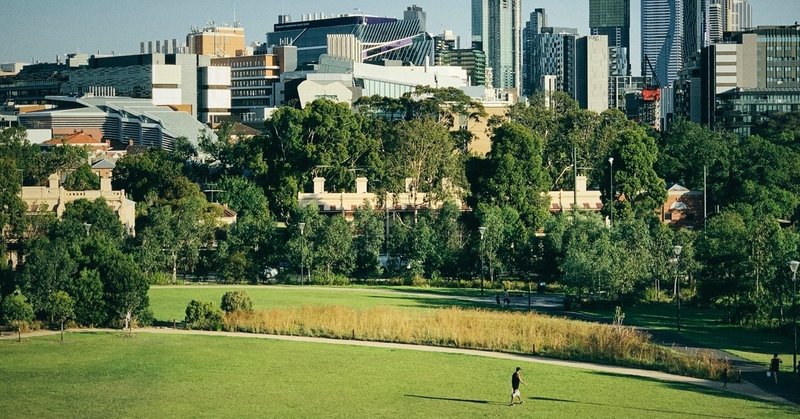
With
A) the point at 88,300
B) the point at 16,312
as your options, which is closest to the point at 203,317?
the point at 88,300

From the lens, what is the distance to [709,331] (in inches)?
2447

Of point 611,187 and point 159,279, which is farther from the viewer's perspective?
point 611,187

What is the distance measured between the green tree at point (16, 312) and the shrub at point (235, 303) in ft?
26.7

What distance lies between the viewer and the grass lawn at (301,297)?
226ft

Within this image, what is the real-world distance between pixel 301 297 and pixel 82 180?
3653 cm

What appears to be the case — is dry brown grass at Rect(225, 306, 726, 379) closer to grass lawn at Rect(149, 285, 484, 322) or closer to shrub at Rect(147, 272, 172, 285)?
grass lawn at Rect(149, 285, 484, 322)

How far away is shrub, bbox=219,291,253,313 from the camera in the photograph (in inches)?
2479

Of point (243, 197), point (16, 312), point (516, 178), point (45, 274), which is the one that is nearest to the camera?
point (16, 312)

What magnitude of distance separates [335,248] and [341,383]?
36.2 metres

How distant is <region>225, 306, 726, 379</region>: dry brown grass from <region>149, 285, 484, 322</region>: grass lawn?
5.02 metres

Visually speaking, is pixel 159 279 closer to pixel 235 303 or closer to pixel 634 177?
pixel 235 303

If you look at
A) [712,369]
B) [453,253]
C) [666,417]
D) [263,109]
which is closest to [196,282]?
[453,253]

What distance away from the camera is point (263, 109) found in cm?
17650

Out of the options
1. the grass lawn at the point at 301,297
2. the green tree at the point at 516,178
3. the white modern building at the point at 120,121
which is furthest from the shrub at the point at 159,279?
the white modern building at the point at 120,121
